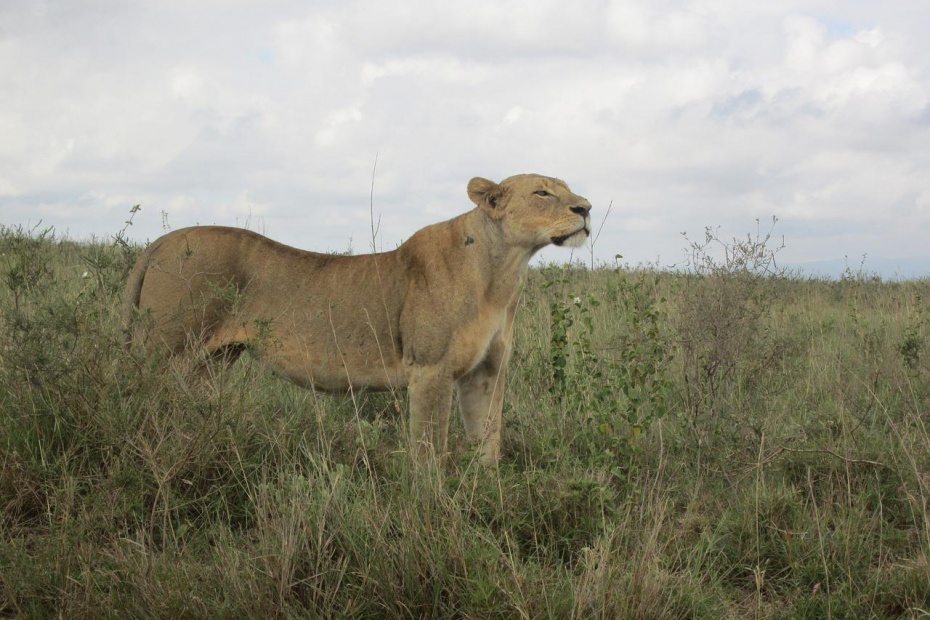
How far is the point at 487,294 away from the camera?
5.52m

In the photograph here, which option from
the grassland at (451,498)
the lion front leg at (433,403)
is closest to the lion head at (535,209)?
the grassland at (451,498)

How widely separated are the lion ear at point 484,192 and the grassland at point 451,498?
1.06m

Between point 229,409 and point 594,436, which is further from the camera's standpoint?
point 594,436

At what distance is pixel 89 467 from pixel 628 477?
9.11 feet

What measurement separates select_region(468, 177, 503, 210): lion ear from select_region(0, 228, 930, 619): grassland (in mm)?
1062

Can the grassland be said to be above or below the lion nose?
below

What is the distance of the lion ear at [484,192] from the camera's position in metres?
5.61

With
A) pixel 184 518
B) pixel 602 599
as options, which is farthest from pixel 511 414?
pixel 602 599

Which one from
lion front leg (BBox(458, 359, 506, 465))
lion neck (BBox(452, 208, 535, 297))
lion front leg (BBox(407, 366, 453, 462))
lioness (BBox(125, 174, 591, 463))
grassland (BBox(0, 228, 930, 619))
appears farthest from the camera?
lion front leg (BBox(458, 359, 506, 465))

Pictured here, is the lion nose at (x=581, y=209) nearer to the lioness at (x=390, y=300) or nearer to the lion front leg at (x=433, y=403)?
the lioness at (x=390, y=300)

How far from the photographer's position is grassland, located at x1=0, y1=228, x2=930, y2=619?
3266mm

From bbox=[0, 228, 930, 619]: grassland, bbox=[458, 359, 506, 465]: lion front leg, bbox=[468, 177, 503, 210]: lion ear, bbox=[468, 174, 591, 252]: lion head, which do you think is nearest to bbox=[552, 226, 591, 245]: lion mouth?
bbox=[468, 174, 591, 252]: lion head

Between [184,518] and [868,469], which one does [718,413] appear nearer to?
[868,469]

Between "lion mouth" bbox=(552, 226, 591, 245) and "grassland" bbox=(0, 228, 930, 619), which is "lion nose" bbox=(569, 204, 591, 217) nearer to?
"lion mouth" bbox=(552, 226, 591, 245)
